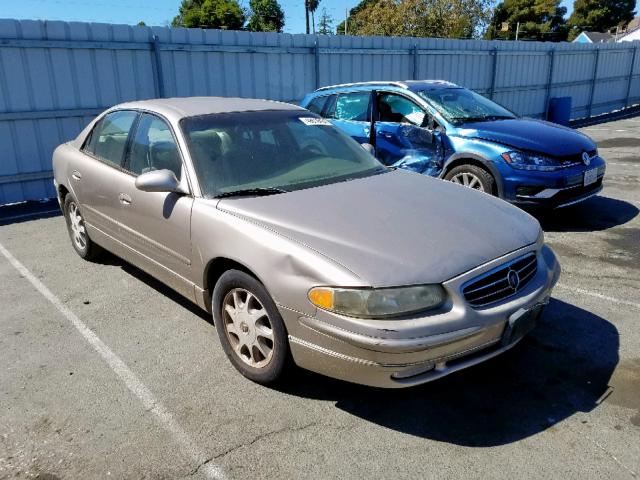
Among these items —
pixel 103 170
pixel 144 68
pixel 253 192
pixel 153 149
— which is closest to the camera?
pixel 253 192

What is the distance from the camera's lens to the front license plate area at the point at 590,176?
19.4 ft

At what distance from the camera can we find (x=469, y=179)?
6.14m

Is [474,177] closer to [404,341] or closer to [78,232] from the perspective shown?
[404,341]

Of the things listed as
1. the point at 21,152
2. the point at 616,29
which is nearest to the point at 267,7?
the point at 616,29

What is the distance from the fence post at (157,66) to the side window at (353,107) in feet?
10.8

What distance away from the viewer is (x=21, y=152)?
7914 millimetres

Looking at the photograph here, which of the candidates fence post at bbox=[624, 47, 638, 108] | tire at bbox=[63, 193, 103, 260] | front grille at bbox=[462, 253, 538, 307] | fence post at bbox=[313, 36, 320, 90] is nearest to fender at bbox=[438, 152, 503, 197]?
front grille at bbox=[462, 253, 538, 307]

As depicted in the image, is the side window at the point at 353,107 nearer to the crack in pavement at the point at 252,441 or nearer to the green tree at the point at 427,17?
the crack in pavement at the point at 252,441

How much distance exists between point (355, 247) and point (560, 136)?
14.6 ft

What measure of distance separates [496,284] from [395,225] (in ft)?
2.00

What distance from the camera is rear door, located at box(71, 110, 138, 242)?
4266 mm

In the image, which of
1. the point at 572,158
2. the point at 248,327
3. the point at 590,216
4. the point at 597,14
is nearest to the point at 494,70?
the point at 590,216

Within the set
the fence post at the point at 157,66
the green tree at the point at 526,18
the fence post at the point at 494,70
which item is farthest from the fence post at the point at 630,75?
the green tree at the point at 526,18

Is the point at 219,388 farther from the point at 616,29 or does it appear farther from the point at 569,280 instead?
the point at 616,29
